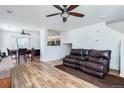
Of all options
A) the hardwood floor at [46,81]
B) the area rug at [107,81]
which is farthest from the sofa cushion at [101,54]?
the hardwood floor at [46,81]

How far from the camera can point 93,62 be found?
3943mm

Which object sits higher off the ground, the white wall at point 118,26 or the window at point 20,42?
the white wall at point 118,26

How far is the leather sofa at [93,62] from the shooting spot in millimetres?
3504

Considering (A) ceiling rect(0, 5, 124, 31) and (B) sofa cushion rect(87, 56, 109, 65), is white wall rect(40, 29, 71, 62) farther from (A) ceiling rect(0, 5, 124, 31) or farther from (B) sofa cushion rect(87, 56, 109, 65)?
(B) sofa cushion rect(87, 56, 109, 65)

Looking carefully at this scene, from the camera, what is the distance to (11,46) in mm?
8250

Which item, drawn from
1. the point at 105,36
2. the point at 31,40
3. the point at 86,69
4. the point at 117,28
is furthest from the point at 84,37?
the point at 31,40

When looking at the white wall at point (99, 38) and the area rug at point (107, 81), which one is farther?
the white wall at point (99, 38)

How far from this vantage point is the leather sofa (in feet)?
11.5

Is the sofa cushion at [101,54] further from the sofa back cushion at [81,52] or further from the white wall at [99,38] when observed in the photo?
the white wall at [99,38]

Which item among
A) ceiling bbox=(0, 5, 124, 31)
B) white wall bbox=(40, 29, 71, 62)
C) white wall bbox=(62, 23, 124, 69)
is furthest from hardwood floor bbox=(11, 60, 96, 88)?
white wall bbox=(40, 29, 71, 62)

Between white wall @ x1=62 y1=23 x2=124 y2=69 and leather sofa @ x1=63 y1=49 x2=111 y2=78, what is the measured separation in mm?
957

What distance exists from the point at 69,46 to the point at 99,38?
11.4 feet
